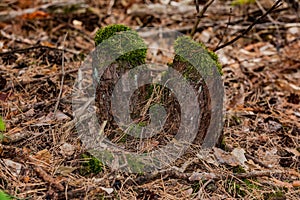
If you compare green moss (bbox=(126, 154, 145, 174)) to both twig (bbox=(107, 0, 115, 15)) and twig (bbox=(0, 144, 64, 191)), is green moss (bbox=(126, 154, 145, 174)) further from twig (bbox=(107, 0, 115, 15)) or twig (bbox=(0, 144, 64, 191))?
twig (bbox=(107, 0, 115, 15))

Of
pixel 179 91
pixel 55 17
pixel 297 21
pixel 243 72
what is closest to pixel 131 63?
pixel 179 91

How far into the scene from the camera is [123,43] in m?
2.37

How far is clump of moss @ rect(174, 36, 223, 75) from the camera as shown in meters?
2.31

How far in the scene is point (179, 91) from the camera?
2.38 metres

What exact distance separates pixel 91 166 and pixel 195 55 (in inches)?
33.9

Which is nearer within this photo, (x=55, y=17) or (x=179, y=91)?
(x=179, y=91)

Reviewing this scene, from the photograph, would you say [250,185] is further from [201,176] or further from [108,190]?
[108,190]

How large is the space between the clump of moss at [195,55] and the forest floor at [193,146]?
0.50 metres

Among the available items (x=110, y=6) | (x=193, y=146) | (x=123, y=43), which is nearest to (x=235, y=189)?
(x=193, y=146)

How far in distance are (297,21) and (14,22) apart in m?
2.81

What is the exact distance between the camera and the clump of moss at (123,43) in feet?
7.70

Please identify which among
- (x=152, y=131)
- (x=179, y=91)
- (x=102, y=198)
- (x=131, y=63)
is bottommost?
(x=102, y=198)

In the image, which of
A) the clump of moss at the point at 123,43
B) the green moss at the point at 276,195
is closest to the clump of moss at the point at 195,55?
the clump of moss at the point at 123,43

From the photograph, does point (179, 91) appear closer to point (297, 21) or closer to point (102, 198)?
point (102, 198)
